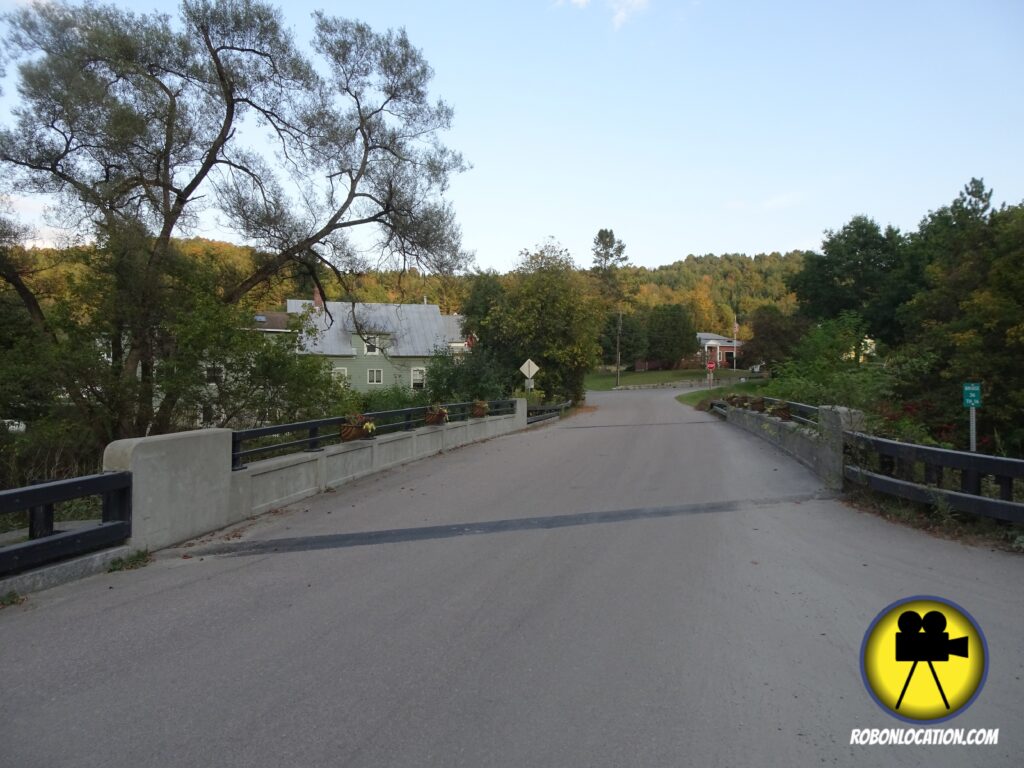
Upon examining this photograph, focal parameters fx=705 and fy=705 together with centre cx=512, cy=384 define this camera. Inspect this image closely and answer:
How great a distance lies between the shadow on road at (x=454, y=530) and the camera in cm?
770

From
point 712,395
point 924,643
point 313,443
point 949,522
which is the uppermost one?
point 313,443

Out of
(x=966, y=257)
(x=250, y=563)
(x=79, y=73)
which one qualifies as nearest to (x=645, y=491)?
(x=250, y=563)

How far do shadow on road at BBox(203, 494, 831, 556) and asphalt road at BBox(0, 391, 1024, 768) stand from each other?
0.06 metres

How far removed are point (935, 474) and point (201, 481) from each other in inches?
341

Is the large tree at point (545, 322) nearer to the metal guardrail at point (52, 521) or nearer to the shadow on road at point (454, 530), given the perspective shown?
the shadow on road at point (454, 530)

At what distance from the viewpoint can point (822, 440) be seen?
11.9m

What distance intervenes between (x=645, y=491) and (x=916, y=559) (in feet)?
15.8

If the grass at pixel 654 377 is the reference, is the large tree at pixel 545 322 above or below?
above

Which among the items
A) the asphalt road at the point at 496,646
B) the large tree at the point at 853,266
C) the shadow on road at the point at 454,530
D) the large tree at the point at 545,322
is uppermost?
the large tree at the point at 853,266

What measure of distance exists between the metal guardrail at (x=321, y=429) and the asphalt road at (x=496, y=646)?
114cm

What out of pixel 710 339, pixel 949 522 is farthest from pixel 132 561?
pixel 710 339

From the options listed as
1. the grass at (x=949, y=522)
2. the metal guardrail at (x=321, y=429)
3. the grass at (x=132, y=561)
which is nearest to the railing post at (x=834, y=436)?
the grass at (x=949, y=522)

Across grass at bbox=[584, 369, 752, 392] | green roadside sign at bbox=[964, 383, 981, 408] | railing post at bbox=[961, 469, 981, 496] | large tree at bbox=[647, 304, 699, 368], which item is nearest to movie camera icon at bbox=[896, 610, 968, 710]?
railing post at bbox=[961, 469, 981, 496]

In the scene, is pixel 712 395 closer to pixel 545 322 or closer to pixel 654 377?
pixel 545 322
